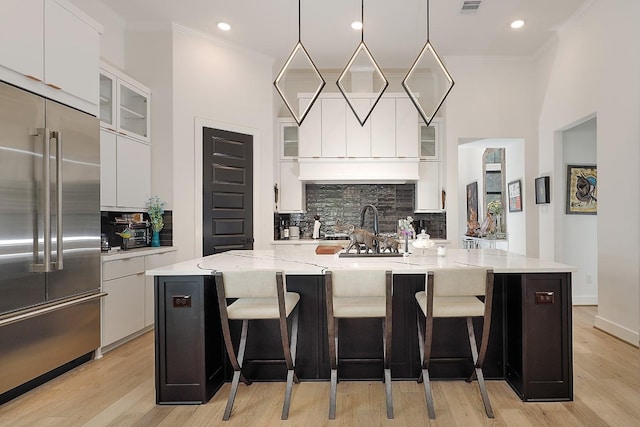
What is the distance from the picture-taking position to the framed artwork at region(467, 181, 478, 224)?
836 cm

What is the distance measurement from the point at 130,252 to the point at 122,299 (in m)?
0.44

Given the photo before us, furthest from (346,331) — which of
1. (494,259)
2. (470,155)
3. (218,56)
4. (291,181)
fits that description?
(470,155)

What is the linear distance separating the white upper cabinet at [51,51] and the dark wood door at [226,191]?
1721 mm

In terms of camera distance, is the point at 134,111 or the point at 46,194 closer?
the point at 46,194

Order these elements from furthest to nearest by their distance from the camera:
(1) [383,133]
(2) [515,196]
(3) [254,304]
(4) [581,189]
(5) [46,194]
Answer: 1. (2) [515,196]
2. (1) [383,133]
3. (4) [581,189]
4. (5) [46,194]
5. (3) [254,304]

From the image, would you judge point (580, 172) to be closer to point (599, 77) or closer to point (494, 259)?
point (599, 77)

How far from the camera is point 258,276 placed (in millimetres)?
2293

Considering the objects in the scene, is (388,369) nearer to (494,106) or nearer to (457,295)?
(457,295)

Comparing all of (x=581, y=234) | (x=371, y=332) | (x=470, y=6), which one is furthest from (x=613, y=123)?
(x=371, y=332)

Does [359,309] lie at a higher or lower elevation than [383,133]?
lower

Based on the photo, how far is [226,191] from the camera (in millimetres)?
5109

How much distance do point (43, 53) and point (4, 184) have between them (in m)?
0.98

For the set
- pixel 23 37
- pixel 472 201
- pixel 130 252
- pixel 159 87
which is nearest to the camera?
pixel 23 37

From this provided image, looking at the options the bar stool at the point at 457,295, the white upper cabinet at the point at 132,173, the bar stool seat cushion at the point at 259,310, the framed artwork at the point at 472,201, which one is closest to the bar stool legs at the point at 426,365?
the bar stool at the point at 457,295
